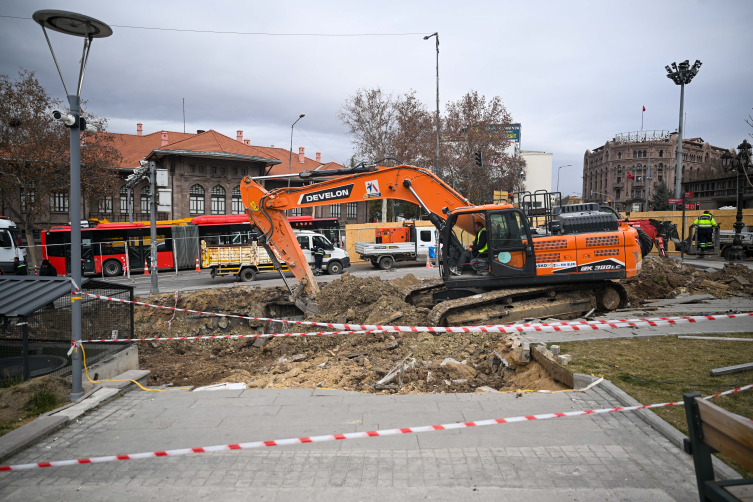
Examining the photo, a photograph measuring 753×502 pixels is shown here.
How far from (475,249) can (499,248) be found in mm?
633

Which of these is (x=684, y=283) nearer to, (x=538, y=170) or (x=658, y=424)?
(x=658, y=424)

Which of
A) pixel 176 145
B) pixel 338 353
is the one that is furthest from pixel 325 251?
pixel 176 145

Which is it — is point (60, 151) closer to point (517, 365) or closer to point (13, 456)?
point (13, 456)

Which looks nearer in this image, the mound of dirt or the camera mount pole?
the mound of dirt

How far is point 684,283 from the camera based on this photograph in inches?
556

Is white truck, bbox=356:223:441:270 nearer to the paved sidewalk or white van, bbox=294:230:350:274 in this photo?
white van, bbox=294:230:350:274

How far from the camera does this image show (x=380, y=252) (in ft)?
83.5

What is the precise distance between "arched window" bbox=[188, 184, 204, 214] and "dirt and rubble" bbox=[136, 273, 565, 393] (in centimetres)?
3445

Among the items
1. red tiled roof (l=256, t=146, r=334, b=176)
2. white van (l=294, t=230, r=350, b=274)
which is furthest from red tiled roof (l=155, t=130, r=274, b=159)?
white van (l=294, t=230, r=350, b=274)

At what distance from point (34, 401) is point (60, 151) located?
2428 centimetres

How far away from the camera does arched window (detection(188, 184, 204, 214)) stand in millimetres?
45094

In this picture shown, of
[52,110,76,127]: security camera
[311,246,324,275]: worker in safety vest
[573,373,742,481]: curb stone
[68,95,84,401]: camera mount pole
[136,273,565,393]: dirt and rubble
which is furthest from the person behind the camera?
[311,246,324,275]: worker in safety vest

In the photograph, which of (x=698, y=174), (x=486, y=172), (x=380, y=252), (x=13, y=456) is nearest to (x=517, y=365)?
A: (x=13, y=456)

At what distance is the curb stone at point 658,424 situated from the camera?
3.55 meters
